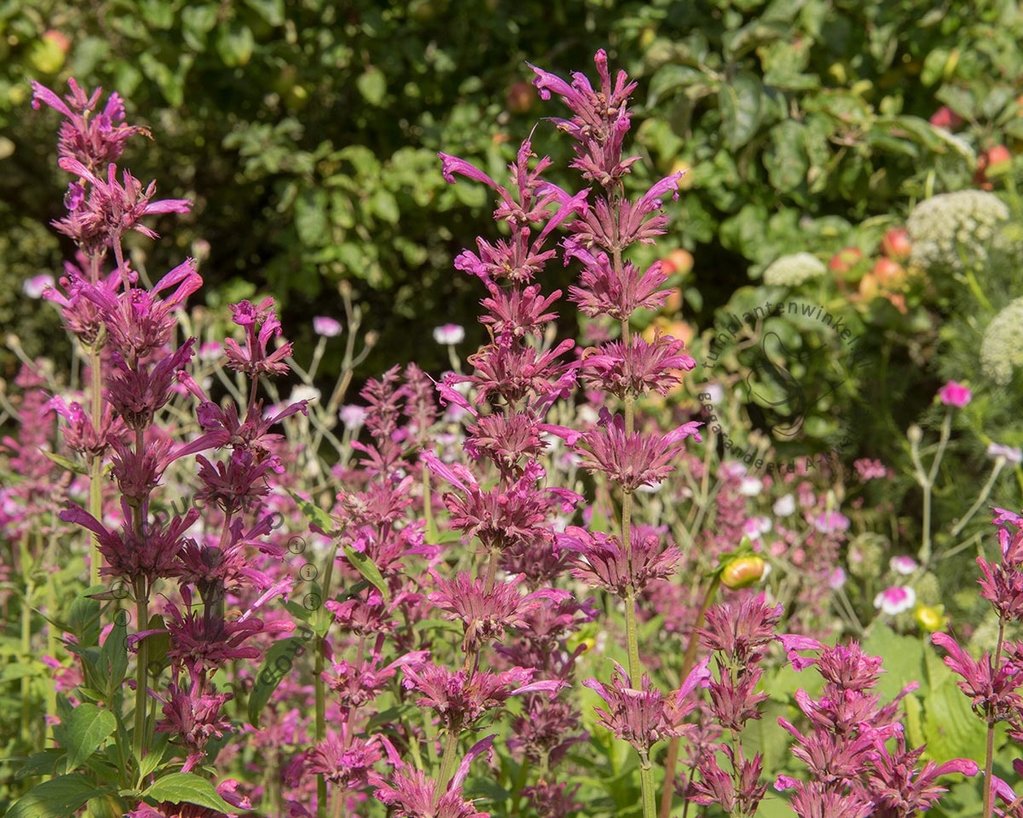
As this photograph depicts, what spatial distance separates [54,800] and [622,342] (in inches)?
30.8

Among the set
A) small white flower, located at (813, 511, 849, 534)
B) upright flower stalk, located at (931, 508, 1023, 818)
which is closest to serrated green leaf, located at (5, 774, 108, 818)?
upright flower stalk, located at (931, 508, 1023, 818)

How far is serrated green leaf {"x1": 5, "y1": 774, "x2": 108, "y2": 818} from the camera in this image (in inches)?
47.4

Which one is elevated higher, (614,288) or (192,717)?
(614,288)

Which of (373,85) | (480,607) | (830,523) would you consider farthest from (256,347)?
(373,85)

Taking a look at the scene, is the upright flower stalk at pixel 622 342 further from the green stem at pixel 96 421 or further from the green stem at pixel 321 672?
the green stem at pixel 96 421

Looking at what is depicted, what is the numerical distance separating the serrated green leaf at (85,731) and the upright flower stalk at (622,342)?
1.77ft

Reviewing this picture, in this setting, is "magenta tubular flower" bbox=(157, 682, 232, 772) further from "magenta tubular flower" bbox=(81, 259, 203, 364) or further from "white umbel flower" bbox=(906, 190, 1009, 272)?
"white umbel flower" bbox=(906, 190, 1009, 272)

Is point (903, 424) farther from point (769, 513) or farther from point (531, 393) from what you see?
point (531, 393)

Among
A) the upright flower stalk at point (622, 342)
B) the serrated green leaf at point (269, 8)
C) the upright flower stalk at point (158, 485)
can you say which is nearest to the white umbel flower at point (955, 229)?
the serrated green leaf at point (269, 8)

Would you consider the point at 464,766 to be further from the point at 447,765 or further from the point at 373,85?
the point at 373,85

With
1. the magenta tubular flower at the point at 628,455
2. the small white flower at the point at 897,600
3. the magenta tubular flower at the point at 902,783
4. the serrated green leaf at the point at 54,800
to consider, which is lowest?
the small white flower at the point at 897,600

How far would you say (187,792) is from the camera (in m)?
1.17

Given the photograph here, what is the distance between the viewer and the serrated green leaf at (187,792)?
1150 mm

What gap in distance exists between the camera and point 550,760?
1694 millimetres
